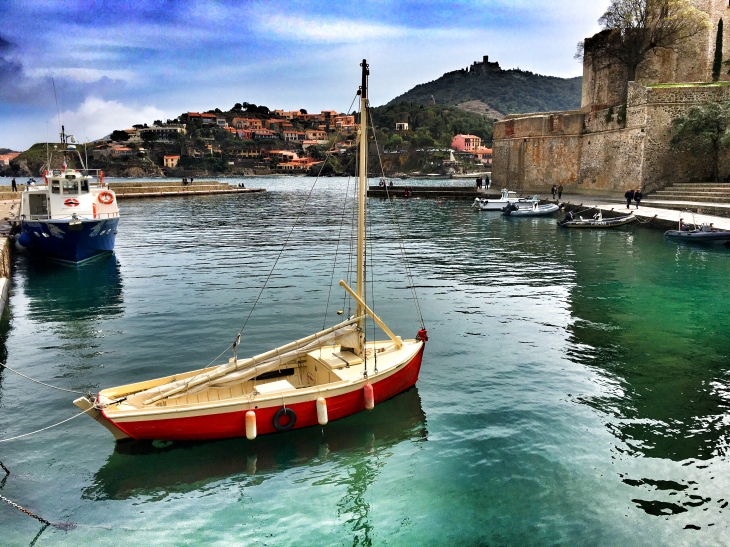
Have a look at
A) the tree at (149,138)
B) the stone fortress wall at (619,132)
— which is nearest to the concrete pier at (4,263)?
the stone fortress wall at (619,132)

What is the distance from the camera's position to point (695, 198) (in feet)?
102

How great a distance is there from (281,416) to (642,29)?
39.5 m

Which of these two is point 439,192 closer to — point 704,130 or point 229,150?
point 704,130

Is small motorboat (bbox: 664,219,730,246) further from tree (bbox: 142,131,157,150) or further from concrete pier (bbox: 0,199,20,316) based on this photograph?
tree (bbox: 142,131,157,150)

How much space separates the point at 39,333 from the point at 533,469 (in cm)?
1128

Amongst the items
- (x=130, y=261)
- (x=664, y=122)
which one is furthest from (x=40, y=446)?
(x=664, y=122)

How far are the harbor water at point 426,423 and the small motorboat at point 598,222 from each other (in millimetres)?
9512

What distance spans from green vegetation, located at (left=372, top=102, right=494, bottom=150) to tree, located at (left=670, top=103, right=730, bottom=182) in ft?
417

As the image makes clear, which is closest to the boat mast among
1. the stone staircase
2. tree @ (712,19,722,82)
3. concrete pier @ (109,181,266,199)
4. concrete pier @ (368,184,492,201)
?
the stone staircase

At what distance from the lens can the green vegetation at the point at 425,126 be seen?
16088 centimetres

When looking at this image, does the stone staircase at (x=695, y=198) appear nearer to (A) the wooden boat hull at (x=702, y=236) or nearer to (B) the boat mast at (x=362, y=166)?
(A) the wooden boat hull at (x=702, y=236)

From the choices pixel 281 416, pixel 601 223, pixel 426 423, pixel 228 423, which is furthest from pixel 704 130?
pixel 228 423

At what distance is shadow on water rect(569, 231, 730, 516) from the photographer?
799 centimetres

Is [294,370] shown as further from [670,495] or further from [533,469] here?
[670,495]
